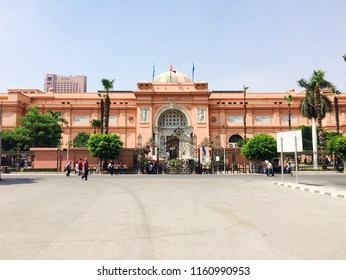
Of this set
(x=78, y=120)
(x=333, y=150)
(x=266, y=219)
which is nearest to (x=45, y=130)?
(x=78, y=120)

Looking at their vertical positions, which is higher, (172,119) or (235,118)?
(235,118)

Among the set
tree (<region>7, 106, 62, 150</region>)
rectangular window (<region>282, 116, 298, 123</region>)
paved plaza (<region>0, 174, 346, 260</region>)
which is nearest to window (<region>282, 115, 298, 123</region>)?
rectangular window (<region>282, 116, 298, 123</region>)

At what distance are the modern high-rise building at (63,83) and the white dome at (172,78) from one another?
449 ft

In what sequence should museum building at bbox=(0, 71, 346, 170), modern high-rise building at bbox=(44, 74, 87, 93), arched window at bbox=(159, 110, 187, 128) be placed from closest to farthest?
1. museum building at bbox=(0, 71, 346, 170)
2. arched window at bbox=(159, 110, 187, 128)
3. modern high-rise building at bbox=(44, 74, 87, 93)

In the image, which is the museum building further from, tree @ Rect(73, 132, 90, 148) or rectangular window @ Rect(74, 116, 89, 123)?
tree @ Rect(73, 132, 90, 148)

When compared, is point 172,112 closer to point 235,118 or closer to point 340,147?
point 235,118

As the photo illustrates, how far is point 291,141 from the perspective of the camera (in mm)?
16031

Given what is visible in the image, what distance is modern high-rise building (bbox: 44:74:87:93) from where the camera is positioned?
17712 centimetres

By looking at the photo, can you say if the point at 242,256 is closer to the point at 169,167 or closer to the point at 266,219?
the point at 266,219

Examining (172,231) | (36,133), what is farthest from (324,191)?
(36,133)

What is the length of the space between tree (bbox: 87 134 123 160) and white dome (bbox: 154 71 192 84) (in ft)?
90.2

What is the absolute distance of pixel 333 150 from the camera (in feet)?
92.3

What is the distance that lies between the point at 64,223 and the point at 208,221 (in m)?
2.97

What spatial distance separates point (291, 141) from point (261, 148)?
1077 centimetres
